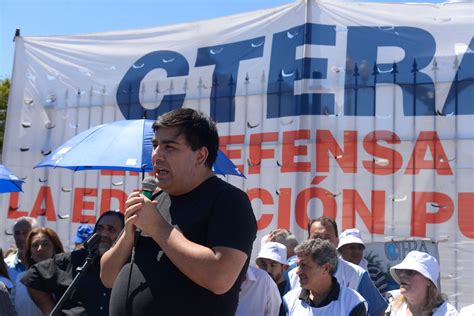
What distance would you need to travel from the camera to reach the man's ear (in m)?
2.12

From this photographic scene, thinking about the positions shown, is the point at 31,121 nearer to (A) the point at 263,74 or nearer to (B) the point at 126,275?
(A) the point at 263,74

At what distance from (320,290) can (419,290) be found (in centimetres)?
58

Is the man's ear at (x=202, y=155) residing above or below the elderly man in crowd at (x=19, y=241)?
above

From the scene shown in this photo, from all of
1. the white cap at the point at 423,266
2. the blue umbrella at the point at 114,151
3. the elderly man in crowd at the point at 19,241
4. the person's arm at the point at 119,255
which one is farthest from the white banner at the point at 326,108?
the person's arm at the point at 119,255

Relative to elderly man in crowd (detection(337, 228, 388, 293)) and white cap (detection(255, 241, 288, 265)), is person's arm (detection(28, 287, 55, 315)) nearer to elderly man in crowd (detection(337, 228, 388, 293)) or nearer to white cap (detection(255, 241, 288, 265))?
white cap (detection(255, 241, 288, 265))

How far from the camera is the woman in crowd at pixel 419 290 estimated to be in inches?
157

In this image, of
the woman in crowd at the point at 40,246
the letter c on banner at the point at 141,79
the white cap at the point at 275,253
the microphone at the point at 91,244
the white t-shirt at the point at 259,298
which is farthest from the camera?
the letter c on banner at the point at 141,79

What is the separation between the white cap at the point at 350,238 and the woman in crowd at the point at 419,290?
1199mm

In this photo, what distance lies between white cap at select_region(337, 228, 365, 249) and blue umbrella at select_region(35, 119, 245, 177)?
3.45 ft

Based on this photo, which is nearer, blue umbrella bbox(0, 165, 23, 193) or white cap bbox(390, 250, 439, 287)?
white cap bbox(390, 250, 439, 287)

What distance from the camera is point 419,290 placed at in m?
4.05

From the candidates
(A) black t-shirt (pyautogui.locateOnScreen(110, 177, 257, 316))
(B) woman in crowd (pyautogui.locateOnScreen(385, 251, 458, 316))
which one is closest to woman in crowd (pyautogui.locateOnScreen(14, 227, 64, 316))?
(B) woman in crowd (pyautogui.locateOnScreen(385, 251, 458, 316))

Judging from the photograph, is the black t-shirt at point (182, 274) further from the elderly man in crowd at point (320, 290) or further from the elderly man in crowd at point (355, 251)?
the elderly man in crowd at point (355, 251)

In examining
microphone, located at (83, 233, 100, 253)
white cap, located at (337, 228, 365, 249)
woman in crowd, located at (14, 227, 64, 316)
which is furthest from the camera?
white cap, located at (337, 228, 365, 249)
